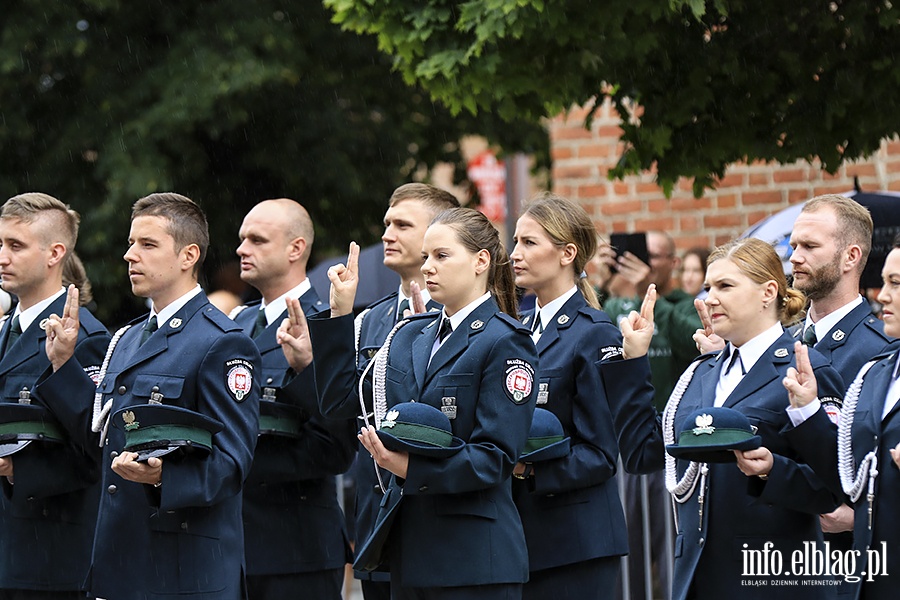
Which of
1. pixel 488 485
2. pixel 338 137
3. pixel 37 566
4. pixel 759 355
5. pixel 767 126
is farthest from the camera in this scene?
pixel 338 137

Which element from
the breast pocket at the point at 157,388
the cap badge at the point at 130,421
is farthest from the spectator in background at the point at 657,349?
the cap badge at the point at 130,421

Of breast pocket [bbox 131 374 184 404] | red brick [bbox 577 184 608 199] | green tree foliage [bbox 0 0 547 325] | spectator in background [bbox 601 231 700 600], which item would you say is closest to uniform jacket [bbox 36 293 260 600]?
breast pocket [bbox 131 374 184 404]

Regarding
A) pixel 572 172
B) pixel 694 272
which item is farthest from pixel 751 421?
pixel 572 172

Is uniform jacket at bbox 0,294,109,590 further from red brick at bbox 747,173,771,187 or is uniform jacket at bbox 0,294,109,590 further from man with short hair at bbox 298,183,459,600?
red brick at bbox 747,173,771,187

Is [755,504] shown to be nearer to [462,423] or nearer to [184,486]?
[462,423]

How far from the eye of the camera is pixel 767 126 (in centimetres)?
767

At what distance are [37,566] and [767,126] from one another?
4255mm

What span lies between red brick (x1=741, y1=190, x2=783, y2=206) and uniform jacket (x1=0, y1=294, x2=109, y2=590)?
6.85 meters

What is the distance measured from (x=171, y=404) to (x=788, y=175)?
736cm

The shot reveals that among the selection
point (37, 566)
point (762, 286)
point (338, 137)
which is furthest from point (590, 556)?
point (338, 137)

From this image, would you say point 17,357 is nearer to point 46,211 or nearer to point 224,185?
point 46,211

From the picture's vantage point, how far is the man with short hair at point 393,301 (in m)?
6.46

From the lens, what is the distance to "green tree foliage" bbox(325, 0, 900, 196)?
7.18 metres

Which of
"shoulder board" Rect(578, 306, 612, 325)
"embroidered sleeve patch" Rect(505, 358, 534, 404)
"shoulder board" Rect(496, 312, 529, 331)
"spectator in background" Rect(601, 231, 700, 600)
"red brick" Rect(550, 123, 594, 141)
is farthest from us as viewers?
"red brick" Rect(550, 123, 594, 141)
